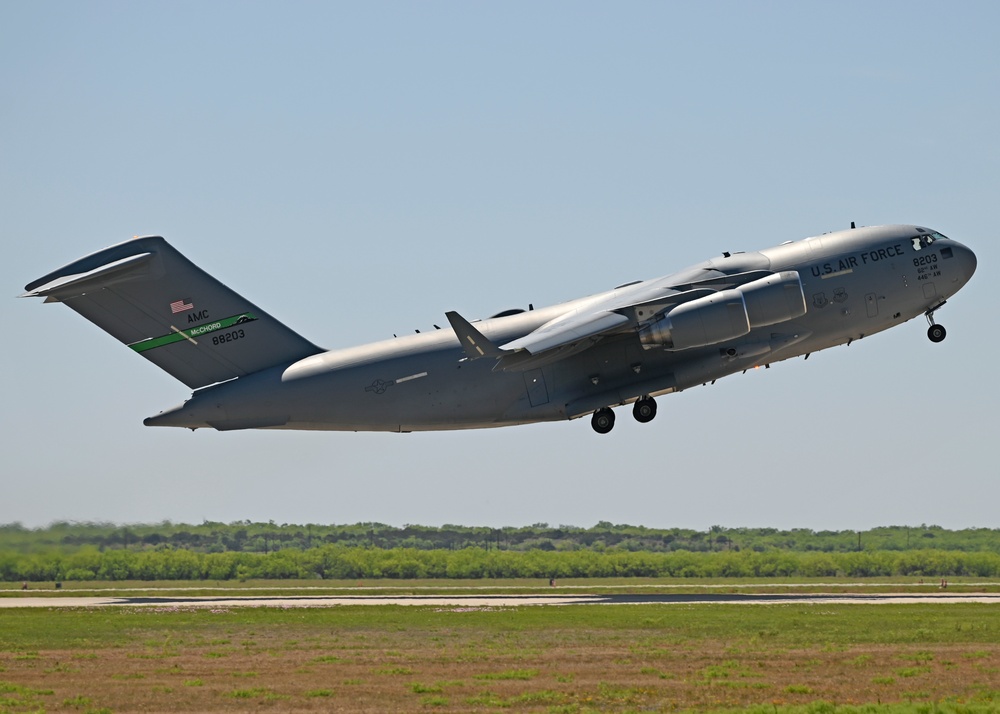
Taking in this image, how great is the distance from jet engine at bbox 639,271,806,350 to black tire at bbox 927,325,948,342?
205 inches

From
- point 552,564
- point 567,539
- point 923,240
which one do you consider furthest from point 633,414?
point 567,539

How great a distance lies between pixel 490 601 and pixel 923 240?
14215mm

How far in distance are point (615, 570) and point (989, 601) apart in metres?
25.3

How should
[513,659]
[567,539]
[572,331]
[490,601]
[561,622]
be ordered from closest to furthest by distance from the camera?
[513,659]
[561,622]
[572,331]
[490,601]
[567,539]

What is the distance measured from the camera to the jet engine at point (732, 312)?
2716 cm

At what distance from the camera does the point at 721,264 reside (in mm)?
29125

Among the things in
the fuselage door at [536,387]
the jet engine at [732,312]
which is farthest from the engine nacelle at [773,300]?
the fuselage door at [536,387]

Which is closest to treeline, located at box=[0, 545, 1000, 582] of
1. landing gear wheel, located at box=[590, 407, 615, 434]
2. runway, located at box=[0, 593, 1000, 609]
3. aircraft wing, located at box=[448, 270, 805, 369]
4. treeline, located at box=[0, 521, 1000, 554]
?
treeline, located at box=[0, 521, 1000, 554]

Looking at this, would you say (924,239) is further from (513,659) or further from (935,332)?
(513,659)

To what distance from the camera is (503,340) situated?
97.9ft

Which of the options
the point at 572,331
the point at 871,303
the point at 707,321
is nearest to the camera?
the point at 707,321

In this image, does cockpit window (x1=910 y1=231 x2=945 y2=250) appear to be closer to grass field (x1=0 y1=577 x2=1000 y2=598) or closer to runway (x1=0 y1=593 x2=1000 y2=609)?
runway (x1=0 y1=593 x2=1000 y2=609)

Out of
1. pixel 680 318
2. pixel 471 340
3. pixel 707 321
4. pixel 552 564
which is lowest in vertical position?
pixel 552 564

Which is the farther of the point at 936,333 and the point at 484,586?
the point at 484,586
